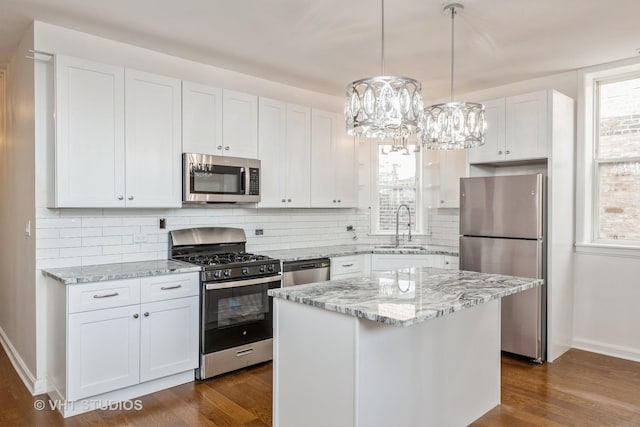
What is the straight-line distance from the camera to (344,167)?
16.8 ft

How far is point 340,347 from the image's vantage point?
87.0 inches

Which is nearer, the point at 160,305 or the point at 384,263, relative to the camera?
the point at 160,305

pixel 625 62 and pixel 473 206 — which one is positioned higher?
pixel 625 62

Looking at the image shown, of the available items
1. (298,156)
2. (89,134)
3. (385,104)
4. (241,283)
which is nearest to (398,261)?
(298,156)

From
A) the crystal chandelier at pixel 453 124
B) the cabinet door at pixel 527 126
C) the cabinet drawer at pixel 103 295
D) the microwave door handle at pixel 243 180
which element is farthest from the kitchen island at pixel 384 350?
the cabinet door at pixel 527 126

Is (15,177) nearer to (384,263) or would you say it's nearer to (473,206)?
(384,263)

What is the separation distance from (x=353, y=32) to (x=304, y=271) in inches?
83.5

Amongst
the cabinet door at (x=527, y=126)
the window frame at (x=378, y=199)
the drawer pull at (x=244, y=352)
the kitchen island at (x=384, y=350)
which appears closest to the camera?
the kitchen island at (x=384, y=350)

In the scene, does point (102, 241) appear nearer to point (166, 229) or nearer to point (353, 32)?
point (166, 229)

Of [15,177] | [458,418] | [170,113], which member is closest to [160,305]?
[170,113]

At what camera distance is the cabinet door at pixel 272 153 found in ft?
14.3

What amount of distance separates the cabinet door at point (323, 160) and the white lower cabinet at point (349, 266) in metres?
0.63

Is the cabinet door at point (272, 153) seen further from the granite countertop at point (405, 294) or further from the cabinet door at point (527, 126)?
the cabinet door at point (527, 126)

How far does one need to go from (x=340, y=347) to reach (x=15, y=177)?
3.31 meters
